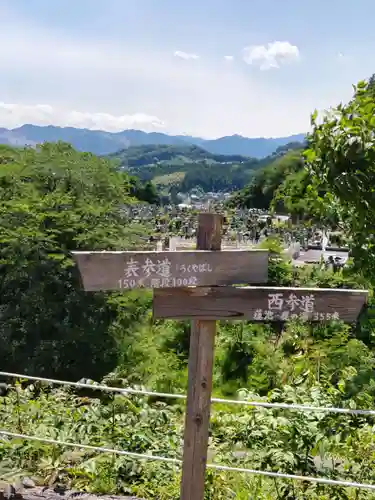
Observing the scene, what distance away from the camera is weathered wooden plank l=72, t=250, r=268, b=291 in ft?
7.38

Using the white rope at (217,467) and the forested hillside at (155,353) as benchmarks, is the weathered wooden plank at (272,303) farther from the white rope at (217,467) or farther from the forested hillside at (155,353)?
the white rope at (217,467)

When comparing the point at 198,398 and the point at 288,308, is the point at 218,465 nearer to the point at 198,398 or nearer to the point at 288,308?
the point at 198,398

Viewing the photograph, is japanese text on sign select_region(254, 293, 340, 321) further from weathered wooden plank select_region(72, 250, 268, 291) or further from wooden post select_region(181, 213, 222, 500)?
wooden post select_region(181, 213, 222, 500)

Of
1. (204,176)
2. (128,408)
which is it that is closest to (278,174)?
(128,408)

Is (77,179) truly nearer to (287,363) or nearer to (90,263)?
(287,363)

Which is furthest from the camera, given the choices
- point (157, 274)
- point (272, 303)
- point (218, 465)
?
point (218, 465)

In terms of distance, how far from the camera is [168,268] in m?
2.34

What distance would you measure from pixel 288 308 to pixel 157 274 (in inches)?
24.9

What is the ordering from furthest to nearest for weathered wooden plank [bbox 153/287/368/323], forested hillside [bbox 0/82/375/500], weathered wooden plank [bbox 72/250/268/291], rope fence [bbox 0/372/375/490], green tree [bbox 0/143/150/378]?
green tree [bbox 0/143/150/378], forested hillside [bbox 0/82/375/500], rope fence [bbox 0/372/375/490], weathered wooden plank [bbox 153/287/368/323], weathered wooden plank [bbox 72/250/268/291]

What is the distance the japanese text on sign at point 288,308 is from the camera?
243 centimetres

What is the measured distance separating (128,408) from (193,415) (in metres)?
1.36

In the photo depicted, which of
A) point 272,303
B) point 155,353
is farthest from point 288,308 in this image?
point 155,353

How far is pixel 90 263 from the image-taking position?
2.23 meters

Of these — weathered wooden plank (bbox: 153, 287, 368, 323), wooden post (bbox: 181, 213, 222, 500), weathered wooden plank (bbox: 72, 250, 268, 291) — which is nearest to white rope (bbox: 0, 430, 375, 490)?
wooden post (bbox: 181, 213, 222, 500)
